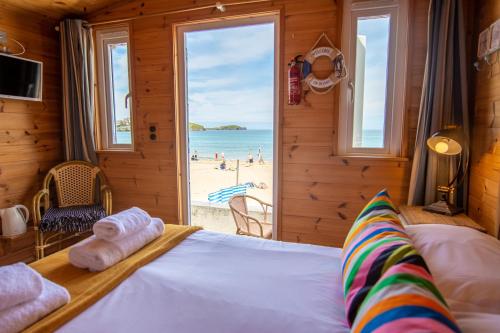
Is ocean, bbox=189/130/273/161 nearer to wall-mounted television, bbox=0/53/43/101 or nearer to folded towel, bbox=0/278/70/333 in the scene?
wall-mounted television, bbox=0/53/43/101

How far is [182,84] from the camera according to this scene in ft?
9.44

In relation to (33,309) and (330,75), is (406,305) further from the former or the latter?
(330,75)

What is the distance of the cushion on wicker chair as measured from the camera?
2596mm

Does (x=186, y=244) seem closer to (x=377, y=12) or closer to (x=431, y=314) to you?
(x=431, y=314)

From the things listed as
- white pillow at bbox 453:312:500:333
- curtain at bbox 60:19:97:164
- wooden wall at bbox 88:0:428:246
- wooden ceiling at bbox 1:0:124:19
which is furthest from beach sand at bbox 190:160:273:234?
white pillow at bbox 453:312:500:333

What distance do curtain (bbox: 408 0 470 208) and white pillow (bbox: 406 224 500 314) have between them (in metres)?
1.04

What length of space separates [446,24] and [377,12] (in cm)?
51

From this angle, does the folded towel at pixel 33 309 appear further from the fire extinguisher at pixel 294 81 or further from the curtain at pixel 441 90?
the curtain at pixel 441 90

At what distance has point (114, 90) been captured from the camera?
125 inches

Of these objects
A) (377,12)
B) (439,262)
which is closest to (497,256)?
(439,262)

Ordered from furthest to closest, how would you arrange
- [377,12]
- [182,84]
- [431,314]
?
[182,84], [377,12], [431,314]

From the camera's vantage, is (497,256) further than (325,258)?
No

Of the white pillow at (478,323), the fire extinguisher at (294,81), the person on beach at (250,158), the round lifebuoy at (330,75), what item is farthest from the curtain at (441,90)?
the person on beach at (250,158)

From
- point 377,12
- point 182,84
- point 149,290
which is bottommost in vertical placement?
point 149,290
